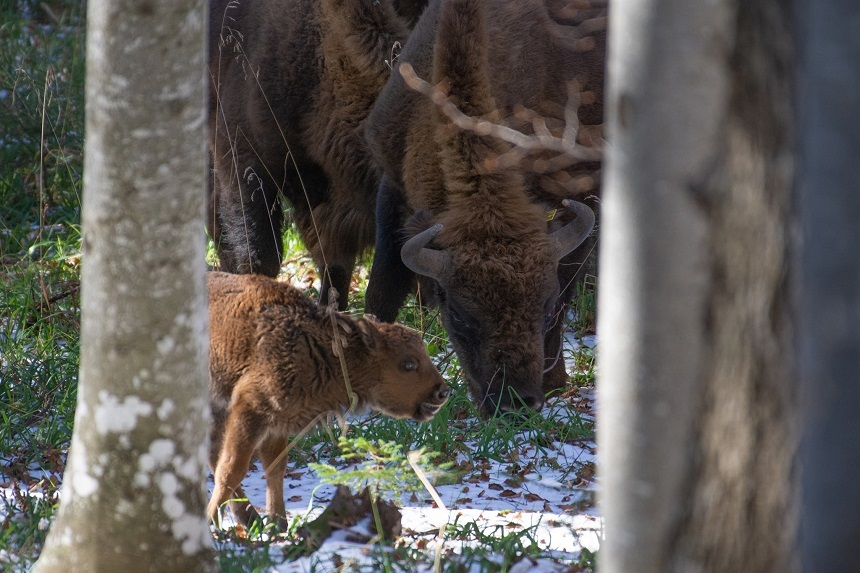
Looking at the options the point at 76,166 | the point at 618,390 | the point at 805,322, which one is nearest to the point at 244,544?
the point at 618,390

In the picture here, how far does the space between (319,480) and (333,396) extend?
2.78 feet

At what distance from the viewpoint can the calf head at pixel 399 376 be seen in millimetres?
4289

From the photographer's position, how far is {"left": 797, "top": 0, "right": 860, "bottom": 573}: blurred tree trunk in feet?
6.52

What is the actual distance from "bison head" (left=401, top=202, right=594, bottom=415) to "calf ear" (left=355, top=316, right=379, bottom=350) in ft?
4.44

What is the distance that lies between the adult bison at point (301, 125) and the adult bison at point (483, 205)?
1.75 ft

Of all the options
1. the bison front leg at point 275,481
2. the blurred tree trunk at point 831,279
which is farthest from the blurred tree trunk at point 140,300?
the blurred tree trunk at point 831,279

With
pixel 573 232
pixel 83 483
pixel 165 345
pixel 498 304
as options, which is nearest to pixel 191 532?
pixel 83 483

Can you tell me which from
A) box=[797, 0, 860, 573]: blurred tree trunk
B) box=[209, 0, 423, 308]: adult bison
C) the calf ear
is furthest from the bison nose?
box=[209, 0, 423, 308]: adult bison

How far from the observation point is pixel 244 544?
12.2 ft

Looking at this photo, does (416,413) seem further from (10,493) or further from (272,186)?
(272,186)

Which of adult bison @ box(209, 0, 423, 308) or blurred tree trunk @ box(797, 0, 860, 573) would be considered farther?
adult bison @ box(209, 0, 423, 308)

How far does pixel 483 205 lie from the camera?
5727mm

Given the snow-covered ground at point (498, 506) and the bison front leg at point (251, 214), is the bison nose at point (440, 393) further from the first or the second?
the bison front leg at point (251, 214)

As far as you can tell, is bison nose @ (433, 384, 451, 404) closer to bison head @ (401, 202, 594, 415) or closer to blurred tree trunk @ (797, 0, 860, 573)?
bison head @ (401, 202, 594, 415)
